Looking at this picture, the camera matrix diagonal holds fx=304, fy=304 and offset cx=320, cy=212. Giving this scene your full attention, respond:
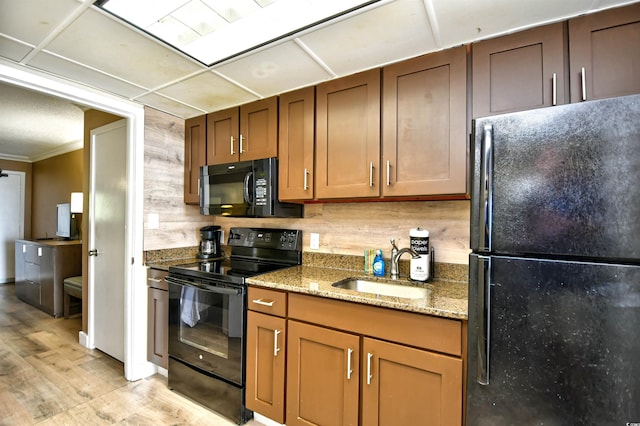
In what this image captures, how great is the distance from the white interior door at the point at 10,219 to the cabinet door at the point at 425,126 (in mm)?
7106

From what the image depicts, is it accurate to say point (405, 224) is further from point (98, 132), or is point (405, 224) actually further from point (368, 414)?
point (98, 132)

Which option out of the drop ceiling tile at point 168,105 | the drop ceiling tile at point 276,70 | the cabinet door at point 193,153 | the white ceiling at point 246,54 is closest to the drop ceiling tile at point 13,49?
the white ceiling at point 246,54

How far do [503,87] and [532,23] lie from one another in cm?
28

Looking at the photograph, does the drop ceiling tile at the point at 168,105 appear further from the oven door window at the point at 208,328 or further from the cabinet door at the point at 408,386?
the cabinet door at the point at 408,386

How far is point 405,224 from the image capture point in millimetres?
1965

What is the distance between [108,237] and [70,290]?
1.65 m

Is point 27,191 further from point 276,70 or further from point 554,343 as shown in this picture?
point 554,343

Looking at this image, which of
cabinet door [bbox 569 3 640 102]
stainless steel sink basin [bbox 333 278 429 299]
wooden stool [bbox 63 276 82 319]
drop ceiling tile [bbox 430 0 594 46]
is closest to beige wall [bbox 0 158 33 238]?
wooden stool [bbox 63 276 82 319]

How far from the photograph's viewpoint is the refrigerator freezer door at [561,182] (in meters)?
0.88

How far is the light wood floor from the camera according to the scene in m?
1.89

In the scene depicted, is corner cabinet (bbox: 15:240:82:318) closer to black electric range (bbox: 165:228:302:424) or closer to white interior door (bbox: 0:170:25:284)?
white interior door (bbox: 0:170:25:284)

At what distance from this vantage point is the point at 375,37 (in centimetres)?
147

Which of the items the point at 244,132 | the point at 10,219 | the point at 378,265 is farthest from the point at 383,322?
the point at 10,219

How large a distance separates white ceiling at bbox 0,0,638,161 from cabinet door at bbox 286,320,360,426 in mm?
1444
